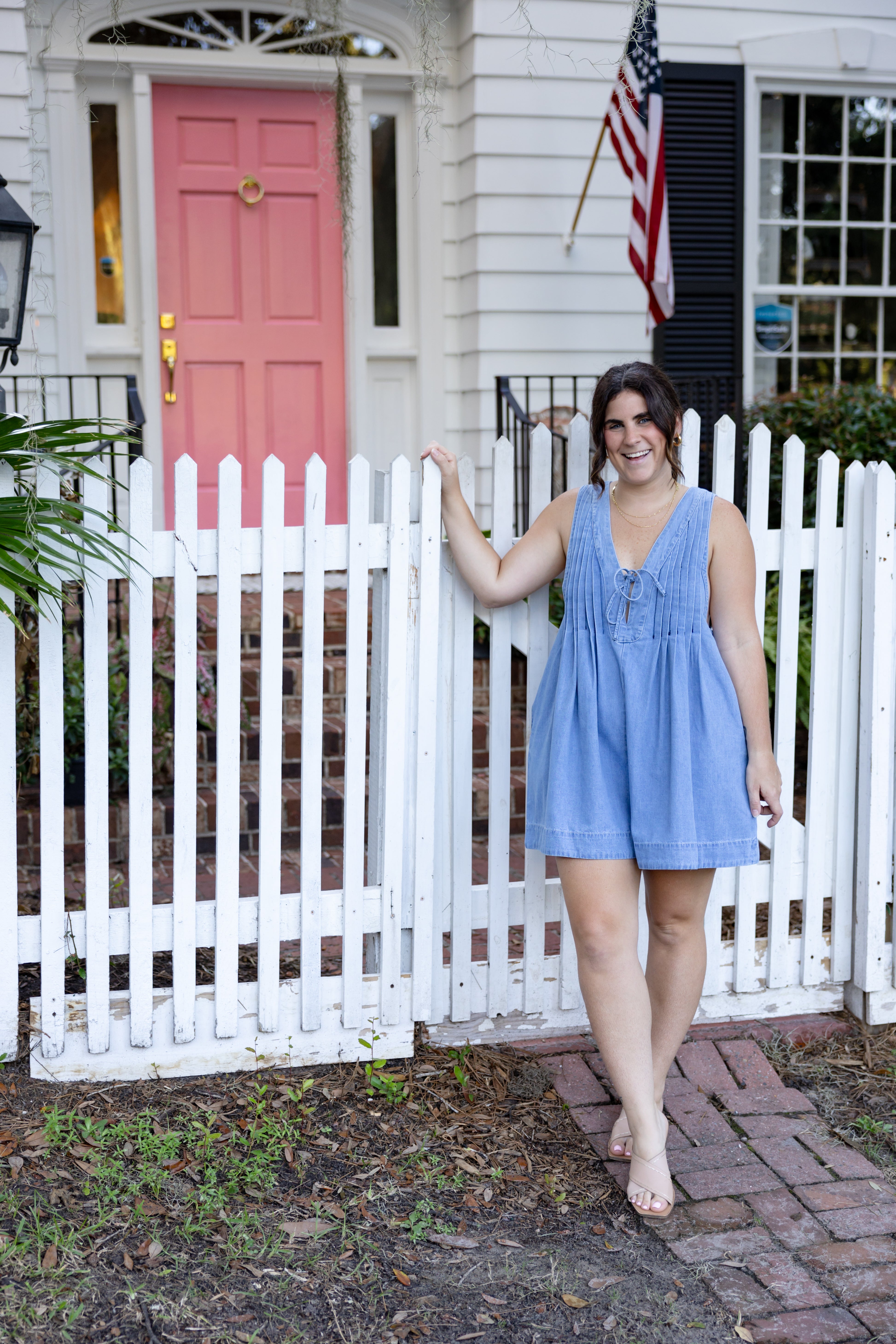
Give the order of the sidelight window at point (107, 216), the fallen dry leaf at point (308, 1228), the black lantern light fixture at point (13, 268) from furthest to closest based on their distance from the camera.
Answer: the sidelight window at point (107, 216) → the black lantern light fixture at point (13, 268) → the fallen dry leaf at point (308, 1228)

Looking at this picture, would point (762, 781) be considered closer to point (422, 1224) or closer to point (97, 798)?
point (422, 1224)

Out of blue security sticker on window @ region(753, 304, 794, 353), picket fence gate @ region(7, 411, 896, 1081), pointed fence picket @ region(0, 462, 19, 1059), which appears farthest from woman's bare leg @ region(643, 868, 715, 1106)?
blue security sticker on window @ region(753, 304, 794, 353)

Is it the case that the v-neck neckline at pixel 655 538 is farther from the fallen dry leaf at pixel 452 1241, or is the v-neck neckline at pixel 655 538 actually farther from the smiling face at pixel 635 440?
the fallen dry leaf at pixel 452 1241

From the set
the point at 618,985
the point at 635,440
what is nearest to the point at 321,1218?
the point at 618,985

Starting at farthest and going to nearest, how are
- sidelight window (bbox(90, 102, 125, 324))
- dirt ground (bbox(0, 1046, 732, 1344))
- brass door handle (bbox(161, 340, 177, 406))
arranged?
brass door handle (bbox(161, 340, 177, 406)) → sidelight window (bbox(90, 102, 125, 324)) → dirt ground (bbox(0, 1046, 732, 1344))

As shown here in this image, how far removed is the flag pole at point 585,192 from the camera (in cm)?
577

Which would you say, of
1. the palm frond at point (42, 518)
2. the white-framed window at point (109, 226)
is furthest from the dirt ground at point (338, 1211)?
the white-framed window at point (109, 226)

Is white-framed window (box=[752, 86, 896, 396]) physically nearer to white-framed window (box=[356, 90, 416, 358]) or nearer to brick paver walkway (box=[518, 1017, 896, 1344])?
white-framed window (box=[356, 90, 416, 358])

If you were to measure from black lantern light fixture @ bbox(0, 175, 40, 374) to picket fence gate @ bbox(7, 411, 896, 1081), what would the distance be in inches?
27.7

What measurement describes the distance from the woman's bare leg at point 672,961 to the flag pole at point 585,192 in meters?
4.30

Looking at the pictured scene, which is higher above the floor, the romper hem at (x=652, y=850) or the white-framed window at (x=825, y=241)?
the white-framed window at (x=825, y=241)

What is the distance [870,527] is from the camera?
3045 mm

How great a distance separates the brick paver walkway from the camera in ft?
7.01

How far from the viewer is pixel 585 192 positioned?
5.90 m
